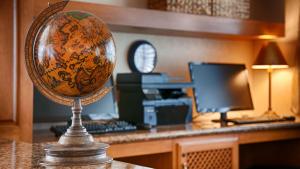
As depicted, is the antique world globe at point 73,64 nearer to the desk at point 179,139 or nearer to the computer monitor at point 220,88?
the desk at point 179,139

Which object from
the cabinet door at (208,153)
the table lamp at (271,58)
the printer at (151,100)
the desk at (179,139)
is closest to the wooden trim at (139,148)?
the desk at (179,139)

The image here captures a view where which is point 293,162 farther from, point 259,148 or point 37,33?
point 37,33

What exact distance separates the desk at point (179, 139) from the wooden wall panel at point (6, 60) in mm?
243

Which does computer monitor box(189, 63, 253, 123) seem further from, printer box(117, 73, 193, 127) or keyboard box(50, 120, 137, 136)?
keyboard box(50, 120, 137, 136)

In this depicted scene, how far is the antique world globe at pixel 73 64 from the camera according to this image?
128 cm

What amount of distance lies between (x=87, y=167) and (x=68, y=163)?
0.06 meters

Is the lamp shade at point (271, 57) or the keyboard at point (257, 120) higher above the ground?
the lamp shade at point (271, 57)

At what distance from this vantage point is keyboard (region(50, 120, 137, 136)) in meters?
2.64

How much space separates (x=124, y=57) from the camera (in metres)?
3.44

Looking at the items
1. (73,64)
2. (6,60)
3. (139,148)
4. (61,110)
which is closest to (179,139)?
(139,148)

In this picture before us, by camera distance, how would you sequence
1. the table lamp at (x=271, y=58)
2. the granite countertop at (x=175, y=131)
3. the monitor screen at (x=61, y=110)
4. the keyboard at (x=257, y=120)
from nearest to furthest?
1. the granite countertop at (x=175, y=131)
2. the monitor screen at (x=61, y=110)
3. the keyboard at (x=257, y=120)
4. the table lamp at (x=271, y=58)

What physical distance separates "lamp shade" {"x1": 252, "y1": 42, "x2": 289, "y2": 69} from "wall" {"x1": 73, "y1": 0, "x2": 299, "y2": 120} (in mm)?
151

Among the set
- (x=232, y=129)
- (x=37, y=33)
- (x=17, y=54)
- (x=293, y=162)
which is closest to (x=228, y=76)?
(x=232, y=129)

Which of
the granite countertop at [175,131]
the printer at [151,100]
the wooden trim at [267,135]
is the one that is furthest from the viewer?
the wooden trim at [267,135]
